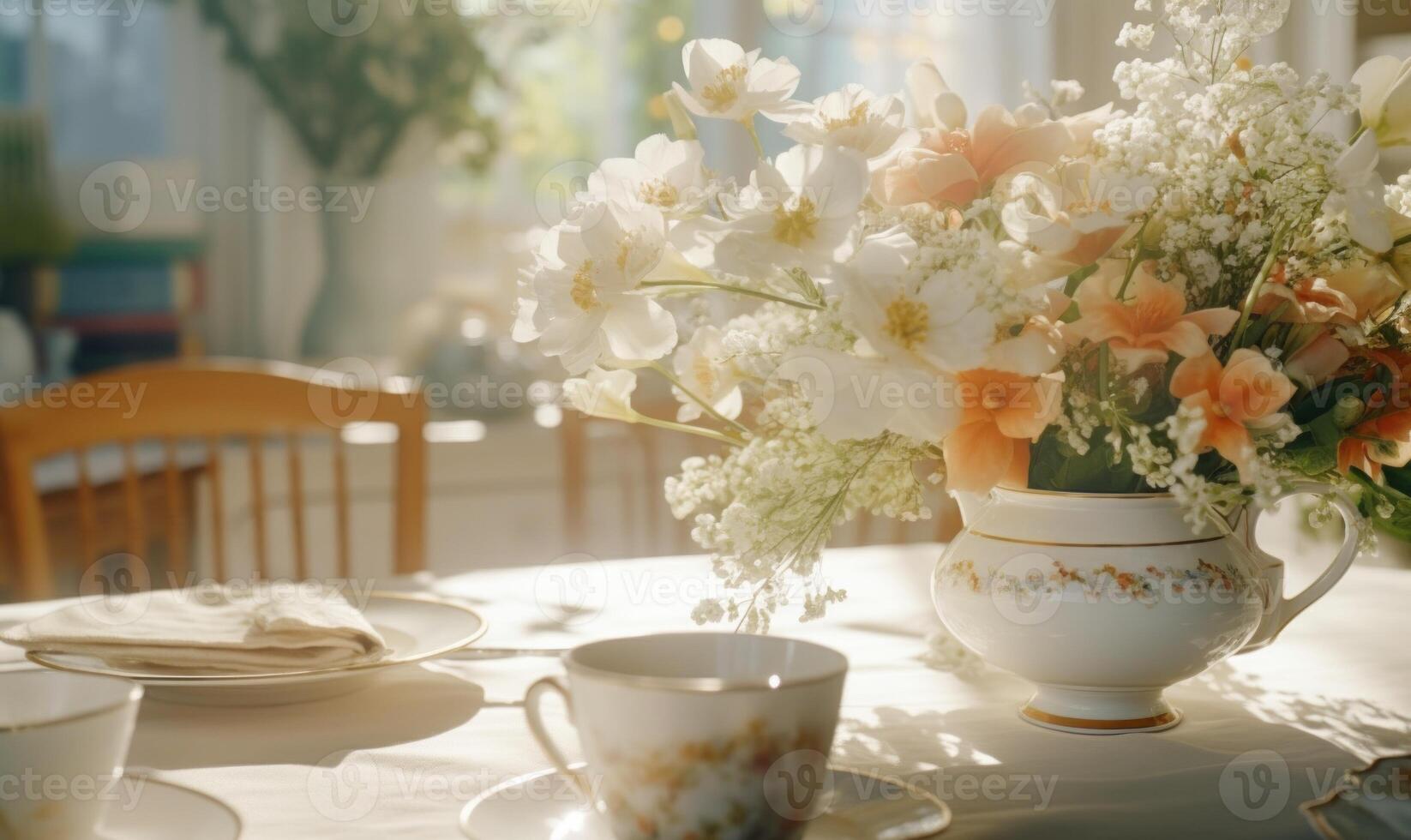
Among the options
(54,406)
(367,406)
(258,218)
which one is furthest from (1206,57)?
(258,218)

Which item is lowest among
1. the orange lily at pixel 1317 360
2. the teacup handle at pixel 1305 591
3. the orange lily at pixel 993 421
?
the teacup handle at pixel 1305 591

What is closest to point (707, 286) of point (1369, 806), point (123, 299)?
point (1369, 806)

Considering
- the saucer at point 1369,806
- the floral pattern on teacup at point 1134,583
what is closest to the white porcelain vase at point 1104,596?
the floral pattern on teacup at point 1134,583

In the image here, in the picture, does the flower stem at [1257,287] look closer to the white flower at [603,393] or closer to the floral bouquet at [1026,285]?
the floral bouquet at [1026,285]

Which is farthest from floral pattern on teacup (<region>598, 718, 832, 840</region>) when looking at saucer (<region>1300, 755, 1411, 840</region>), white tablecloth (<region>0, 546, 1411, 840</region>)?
saucer (<region>1300, 755, 1411, 840</region>)

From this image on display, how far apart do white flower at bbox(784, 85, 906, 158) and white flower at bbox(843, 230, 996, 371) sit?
0.28 ft

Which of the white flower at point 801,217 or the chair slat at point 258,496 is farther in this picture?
the chair slat at point 258,496

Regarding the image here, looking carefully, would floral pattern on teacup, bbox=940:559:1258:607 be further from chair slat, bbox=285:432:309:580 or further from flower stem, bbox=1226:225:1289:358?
chair slat, bbox=285:432:309:580

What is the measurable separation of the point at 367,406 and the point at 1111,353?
885 millimetres

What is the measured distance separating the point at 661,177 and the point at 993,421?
0.68 feet

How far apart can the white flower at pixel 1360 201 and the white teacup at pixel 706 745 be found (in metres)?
0.33

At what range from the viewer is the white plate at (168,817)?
540 millimetres

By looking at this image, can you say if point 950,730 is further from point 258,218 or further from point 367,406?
point 258,218

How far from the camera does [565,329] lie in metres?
0.68
